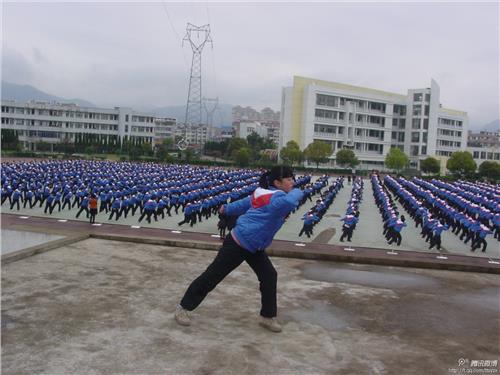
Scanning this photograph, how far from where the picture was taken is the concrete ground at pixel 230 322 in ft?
12.6

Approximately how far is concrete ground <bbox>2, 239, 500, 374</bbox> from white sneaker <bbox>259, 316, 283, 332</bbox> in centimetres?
7

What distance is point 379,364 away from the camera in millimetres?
3994

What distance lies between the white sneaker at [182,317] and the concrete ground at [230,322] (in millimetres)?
66

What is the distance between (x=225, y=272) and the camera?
15.6ft

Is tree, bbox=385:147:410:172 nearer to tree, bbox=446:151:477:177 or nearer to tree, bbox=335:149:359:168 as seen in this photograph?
tree, bbox=335:149:359:168

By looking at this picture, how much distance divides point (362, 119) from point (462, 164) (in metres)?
15.5

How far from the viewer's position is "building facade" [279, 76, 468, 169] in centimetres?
6034

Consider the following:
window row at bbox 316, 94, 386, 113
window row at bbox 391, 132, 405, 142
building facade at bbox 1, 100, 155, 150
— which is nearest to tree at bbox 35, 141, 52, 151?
building facade at bbox 1, 100, 155, 150

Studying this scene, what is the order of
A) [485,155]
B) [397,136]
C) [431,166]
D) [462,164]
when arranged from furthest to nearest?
[485,155], [397,136], [431,166], [462,164]

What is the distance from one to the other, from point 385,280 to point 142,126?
76.9 metres

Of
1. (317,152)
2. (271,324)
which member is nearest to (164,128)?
(317,152)

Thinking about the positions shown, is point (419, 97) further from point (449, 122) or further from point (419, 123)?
point (449, 122)

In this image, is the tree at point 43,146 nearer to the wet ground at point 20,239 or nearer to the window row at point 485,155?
the wet ground at point 20,239

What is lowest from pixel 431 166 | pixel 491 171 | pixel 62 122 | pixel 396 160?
pixel 491 171
